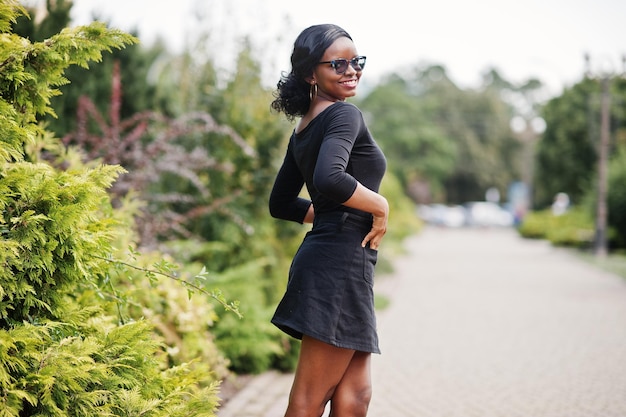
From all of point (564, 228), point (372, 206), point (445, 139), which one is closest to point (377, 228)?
point (372, 206)

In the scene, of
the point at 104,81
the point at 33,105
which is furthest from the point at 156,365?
the point at 104,81

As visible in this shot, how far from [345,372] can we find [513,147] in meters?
70.3

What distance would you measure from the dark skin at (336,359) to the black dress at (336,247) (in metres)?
0.07

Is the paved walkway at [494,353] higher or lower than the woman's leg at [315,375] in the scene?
lower

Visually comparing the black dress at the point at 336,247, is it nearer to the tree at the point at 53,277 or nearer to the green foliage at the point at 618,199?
the tree at the point at 53,277

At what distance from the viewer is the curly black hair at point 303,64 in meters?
2.79

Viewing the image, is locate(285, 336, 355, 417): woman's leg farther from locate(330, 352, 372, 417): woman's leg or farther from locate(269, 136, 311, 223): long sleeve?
locate(269, 136, 311, 223): long sleeve

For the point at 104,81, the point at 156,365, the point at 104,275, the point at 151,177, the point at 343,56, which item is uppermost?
the point at 104,81

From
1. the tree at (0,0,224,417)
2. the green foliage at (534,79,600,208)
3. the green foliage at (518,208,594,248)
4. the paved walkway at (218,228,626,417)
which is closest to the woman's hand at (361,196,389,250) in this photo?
the tree at (0,0,224,417)

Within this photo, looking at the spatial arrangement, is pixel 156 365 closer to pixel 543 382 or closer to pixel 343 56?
pixel 343 56

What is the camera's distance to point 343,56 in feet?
9.11

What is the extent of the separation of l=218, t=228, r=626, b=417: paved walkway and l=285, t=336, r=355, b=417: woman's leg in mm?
2039

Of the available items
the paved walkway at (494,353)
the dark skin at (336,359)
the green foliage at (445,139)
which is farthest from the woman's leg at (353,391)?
the green foliage at (445,139)

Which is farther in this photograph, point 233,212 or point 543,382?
point 233,212
